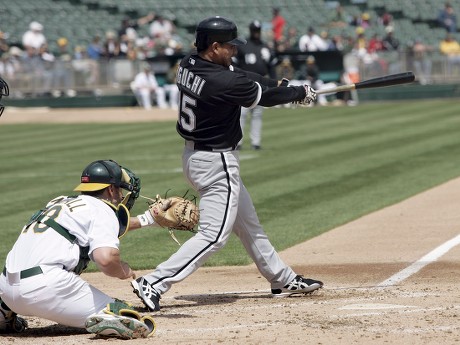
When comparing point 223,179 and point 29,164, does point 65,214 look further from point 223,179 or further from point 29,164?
point 29,164

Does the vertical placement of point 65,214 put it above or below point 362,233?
above

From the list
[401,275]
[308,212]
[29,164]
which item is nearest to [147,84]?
[29,164]

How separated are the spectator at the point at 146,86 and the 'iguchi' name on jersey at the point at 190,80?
76.1 feet

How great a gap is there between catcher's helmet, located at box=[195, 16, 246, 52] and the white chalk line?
212 centimetres

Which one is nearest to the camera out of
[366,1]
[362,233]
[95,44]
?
[362,233]

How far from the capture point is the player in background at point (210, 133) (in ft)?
22.1

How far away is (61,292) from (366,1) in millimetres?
31523

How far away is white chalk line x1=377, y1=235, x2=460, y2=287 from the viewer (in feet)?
24.8

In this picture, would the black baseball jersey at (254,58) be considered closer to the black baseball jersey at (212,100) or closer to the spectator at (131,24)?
the black baseball jersey at (212,100)

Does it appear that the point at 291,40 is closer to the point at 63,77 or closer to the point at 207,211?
the point at 63,77

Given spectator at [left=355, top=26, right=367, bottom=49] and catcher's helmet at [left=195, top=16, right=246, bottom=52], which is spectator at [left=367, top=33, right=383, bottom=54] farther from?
catcher's helmet at [left=195, top=16, right=246, bottom=52]

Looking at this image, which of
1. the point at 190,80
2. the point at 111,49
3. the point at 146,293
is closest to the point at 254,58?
the point at 190,80

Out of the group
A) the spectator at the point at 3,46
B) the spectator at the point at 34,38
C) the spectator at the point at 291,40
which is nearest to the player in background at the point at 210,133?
the spectator at the point at 291,40

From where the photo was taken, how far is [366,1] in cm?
3616
